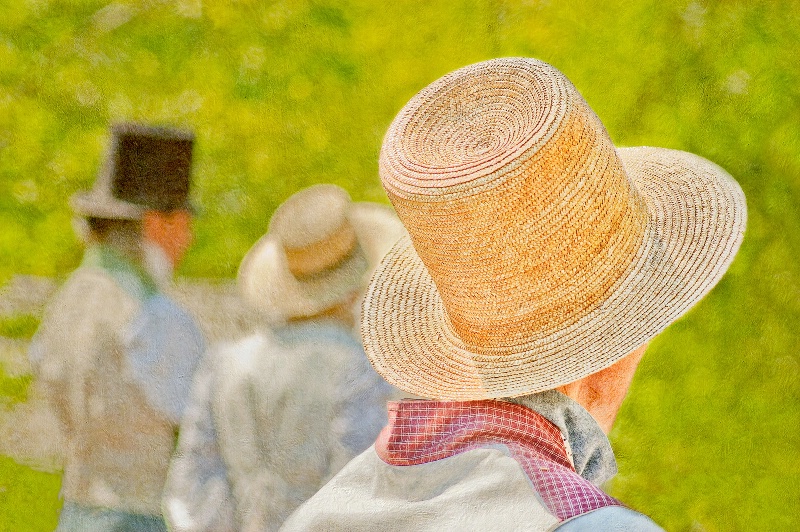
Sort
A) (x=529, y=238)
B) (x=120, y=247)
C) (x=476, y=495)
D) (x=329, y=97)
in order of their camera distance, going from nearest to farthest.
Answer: (x=476, y=495)
(x=529, y=238)
(x=120, y=247)
(x=329, y=97)

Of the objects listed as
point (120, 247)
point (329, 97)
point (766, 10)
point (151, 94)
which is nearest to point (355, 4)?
point (329, 97)

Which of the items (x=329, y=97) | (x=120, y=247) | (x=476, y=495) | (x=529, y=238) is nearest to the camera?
(x=476, y=495)

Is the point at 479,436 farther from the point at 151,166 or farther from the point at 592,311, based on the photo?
the point at 151,166

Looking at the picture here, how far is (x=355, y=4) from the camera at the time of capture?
220 cm

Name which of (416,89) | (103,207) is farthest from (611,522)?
(103,207)

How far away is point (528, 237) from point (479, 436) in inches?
10.0

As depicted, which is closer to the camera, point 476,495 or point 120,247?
point 476,495

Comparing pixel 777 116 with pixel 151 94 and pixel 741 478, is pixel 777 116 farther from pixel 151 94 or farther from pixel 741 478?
pixel 151 94

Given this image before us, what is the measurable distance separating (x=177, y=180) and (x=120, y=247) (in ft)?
0.72

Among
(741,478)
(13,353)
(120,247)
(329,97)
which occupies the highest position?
(329,97)

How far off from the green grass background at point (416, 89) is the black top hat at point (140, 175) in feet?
0.12

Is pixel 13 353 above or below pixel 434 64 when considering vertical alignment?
below

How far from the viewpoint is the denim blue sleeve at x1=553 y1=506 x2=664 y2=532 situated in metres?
0.82

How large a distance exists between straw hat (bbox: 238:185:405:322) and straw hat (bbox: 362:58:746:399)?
60 cm
